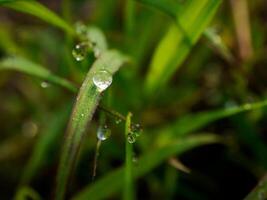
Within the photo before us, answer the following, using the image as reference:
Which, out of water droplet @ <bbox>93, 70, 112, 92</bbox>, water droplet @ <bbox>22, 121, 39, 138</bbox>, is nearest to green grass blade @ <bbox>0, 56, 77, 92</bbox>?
water droplet @ <bbox>93, 70, 112, 92</bbox>

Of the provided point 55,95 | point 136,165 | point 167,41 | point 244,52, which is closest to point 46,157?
point 55,95

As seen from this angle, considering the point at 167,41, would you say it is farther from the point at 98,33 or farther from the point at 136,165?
the point at 136,165

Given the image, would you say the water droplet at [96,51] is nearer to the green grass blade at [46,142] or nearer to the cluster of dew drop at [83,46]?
the cluster of dew drop at [83,46]

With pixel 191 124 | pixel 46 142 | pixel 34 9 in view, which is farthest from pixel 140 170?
pixel 34 9

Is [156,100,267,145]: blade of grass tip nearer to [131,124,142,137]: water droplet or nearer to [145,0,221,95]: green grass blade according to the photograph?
[145,0,221,95]: green grass blade

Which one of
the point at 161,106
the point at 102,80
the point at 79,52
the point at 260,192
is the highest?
the point at 161,106

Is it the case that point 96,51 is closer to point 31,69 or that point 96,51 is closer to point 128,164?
point 31,69
